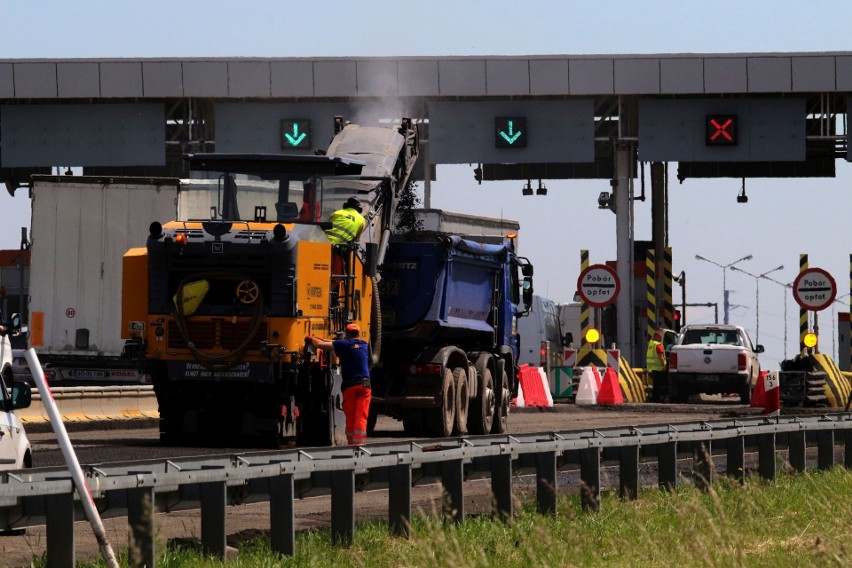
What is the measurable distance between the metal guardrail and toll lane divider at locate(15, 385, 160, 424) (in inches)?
495

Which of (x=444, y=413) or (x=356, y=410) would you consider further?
(x=444, y=413)

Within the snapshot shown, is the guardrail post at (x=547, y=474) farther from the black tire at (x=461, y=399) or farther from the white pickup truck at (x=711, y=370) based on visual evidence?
the white pickup truck at (x=711, y=370)

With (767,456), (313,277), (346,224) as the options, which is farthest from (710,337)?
(767,456)

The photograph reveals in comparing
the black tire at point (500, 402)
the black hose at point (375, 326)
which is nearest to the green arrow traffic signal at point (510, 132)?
the black tire at point (500, 402)

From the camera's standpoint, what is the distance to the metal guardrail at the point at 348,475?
8523mm

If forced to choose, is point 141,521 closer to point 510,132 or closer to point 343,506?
point 343,506

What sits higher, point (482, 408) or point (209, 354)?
point (209, 354)

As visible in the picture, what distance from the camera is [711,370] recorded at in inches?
1565

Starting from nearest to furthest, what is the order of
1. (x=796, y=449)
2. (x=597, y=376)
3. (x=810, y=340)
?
(x=796, y=449)
(x=810, y=340)
(x=597, y=376)

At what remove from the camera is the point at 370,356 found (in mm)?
21781

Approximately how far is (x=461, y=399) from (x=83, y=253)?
7.94 m

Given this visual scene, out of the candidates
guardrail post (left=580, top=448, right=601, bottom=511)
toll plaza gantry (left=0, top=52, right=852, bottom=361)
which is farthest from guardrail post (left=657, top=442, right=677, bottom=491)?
toll plaza gantry (left=0, top=52, right=852, bottom=361)

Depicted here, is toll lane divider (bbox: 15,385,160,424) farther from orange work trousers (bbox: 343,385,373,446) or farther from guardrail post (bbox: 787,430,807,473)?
guardrail post (bbox: 787,430,807,473)

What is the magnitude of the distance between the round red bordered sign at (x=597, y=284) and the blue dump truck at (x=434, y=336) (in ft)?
27.8
